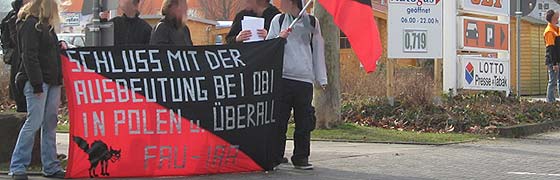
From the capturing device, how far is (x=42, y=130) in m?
7.93

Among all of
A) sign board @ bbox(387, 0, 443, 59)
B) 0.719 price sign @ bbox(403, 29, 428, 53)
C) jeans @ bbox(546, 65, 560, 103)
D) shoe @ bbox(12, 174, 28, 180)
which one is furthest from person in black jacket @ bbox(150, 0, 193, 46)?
jeans @ bbox(546, 65, 560, 103)

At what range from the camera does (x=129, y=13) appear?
9.59 metres

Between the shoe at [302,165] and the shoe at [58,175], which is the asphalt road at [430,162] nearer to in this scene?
the shoe at [302,165]

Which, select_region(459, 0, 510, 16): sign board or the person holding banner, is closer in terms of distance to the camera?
the person holding banner

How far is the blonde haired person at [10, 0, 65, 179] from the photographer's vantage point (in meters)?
7.44

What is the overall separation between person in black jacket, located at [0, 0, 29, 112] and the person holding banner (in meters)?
2.38

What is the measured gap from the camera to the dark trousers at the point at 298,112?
855 centimetres

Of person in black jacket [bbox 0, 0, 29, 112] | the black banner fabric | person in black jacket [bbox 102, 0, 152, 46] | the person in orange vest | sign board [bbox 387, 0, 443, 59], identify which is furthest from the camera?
the person in orange vest

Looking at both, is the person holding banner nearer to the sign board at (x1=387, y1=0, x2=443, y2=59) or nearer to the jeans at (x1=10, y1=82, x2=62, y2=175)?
the jeans at (x1=10, y1=82, x2=62, y2=175)

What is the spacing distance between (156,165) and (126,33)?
2199 millimetres

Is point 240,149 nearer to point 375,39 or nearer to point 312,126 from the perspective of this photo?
point 312,126

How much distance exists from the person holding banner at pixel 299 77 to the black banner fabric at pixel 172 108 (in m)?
0.15

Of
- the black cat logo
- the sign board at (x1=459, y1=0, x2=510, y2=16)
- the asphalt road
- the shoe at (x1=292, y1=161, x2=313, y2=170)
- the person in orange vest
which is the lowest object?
the asphalt road

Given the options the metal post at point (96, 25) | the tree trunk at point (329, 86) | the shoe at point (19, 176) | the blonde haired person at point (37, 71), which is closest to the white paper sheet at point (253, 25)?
the metal post at point (96, 25)
